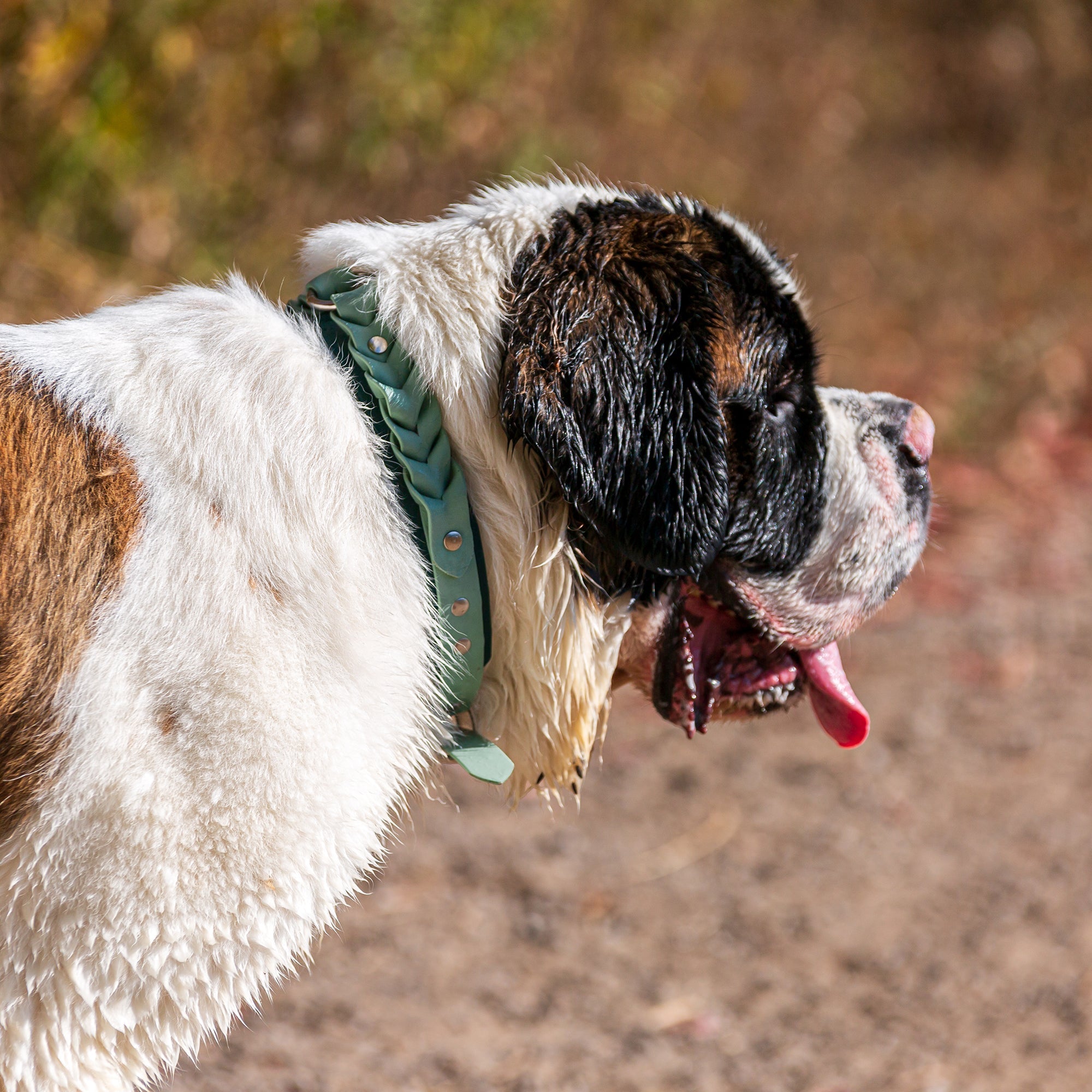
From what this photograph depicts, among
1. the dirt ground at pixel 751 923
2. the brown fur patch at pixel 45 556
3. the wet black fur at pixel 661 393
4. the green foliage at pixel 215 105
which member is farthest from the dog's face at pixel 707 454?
the green foliage at pixel 215 105

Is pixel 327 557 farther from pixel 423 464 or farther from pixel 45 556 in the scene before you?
pixel 45 556

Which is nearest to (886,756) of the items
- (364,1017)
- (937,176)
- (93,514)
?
(364,1017)

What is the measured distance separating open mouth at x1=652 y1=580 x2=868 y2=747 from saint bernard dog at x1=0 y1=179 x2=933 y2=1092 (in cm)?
1

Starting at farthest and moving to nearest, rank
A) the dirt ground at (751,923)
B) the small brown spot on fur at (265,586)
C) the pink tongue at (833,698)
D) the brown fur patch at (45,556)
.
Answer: the dirt ground at (751,923), the pink tongue at (833,698), the small brown spot on fur at (265,586), the brown fur patch at (45,556)

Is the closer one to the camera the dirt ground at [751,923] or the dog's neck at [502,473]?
the dog's neck at [502,473]

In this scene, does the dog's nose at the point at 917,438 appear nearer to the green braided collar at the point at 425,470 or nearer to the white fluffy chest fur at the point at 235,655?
the white fluffy chest fur at the point at 235,655

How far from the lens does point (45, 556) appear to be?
1815mm

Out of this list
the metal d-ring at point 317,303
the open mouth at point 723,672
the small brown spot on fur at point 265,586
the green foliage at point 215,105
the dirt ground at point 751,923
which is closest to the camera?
the small brown spot on fur at point 265,586

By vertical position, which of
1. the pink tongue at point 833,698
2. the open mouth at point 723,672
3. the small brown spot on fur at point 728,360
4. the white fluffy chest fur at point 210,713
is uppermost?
the small brown spot on fur at point 728,360

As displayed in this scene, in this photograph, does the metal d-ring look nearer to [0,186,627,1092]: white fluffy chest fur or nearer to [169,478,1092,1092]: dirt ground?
[0,186,627,1092]: white fluffy chest fur

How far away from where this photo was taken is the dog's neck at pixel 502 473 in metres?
2.06

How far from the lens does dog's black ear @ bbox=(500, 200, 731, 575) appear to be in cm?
202

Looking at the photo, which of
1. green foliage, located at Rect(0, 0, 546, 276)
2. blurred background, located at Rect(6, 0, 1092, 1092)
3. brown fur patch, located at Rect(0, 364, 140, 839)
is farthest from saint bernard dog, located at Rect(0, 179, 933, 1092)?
green foliage, located at Rect(0, 0, 546, 276)

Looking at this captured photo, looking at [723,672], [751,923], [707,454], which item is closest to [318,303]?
[707,454]
